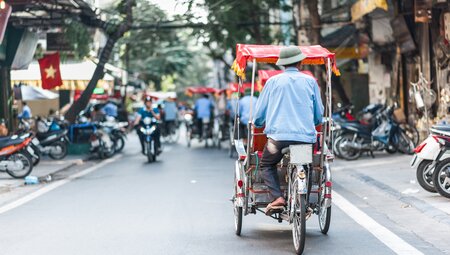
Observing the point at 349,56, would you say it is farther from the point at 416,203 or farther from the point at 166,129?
the point at 416,203

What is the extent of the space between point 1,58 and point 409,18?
35.6 feet

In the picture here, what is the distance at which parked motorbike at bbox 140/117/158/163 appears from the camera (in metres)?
21.6

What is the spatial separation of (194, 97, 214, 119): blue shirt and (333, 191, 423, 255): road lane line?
54.0 feet

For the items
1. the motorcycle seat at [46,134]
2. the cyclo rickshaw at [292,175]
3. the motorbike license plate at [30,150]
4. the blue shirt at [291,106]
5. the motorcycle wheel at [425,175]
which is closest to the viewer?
the cyclo rickshaw at [292,175]

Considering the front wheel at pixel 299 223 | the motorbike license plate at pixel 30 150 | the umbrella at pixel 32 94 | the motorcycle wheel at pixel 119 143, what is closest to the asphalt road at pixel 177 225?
the front wheel at pixel 299 223

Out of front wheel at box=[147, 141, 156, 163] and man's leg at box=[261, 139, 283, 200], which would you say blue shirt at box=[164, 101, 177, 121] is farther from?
man's leg at box=[261, 139, 283, 200]

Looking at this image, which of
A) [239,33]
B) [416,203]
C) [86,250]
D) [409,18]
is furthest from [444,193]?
[239,33]

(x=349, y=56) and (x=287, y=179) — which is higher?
(x=349, y=56)

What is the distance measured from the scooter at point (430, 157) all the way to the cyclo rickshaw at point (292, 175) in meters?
3.00

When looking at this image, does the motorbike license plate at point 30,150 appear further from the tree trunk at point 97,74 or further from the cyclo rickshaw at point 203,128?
the cyclo rickshaw at point 203,128

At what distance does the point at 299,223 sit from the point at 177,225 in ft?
8.22

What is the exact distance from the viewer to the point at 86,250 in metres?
8.29

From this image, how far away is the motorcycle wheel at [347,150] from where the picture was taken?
20000 millimetres

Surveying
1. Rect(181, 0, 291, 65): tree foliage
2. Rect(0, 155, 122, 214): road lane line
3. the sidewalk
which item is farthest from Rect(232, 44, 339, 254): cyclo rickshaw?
Rect(181, 0, 291, 65): tree foliage
